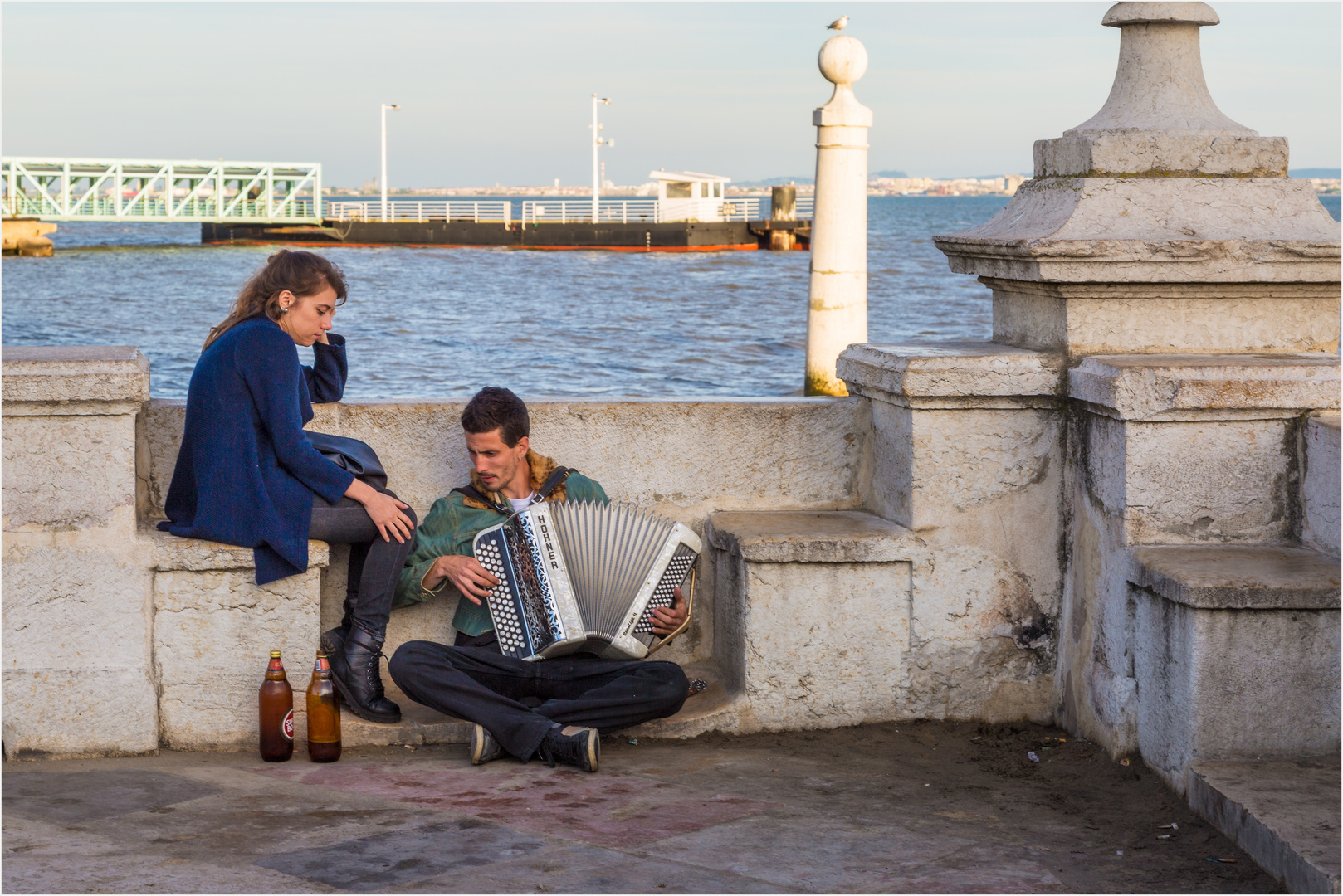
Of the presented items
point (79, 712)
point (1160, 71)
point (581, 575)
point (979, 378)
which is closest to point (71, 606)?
point (79, 712)

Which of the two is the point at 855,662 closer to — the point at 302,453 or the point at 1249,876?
the point at 1249,876

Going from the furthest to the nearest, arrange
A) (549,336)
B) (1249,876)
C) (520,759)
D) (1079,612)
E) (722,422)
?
(549,336) → (722,422) → (1079,612) → (520,759) → (1249,876)

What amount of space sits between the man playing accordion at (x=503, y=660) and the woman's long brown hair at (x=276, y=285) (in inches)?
21.9

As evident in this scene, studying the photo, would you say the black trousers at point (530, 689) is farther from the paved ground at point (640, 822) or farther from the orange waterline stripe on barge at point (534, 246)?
the orange waterline stripe on barge at point (534, 246)

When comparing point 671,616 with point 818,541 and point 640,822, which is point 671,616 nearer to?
point 818,541

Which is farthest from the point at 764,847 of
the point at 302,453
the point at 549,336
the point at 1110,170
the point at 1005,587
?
the point at 549,336

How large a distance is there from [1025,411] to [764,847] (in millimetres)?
1574

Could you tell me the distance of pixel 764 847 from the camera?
3037mm

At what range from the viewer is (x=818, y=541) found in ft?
12.8

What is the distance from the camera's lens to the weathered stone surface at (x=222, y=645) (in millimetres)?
3744

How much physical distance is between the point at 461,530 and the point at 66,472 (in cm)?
108

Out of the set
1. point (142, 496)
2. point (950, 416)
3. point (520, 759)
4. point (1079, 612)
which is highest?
point (950, 416)

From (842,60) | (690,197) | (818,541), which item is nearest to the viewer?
(818,541)

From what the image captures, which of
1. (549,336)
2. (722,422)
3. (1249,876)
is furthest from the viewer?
(549,336)
